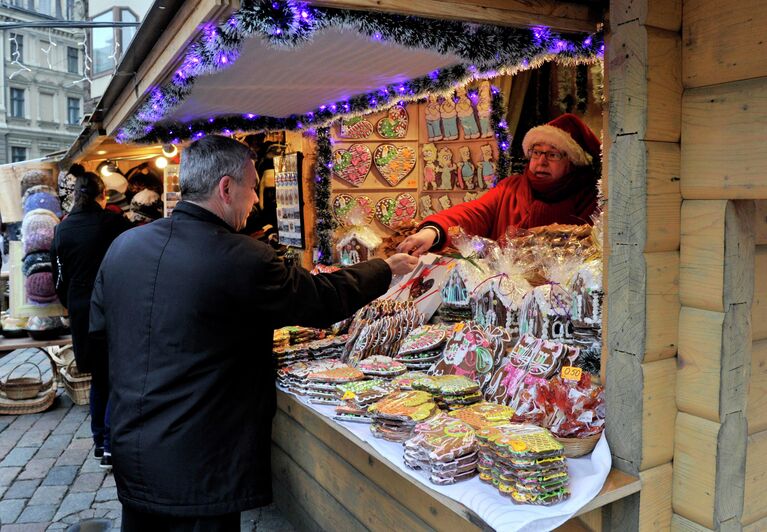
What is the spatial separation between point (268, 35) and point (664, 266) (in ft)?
4.91

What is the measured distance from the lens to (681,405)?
6.19ft

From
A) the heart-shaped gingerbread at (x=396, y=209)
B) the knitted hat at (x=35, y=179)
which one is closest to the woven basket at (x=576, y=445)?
the heart-shaped gingerbread at (x=396, y=209)

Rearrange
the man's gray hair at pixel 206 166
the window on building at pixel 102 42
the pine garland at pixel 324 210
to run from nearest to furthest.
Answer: the man's gray hair at pixel 206 166, the pine garland at pixel 324 210, the window on building at pixel 102 42

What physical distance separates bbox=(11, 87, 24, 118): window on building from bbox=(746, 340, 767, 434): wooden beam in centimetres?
3835

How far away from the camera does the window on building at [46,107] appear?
1349 inches

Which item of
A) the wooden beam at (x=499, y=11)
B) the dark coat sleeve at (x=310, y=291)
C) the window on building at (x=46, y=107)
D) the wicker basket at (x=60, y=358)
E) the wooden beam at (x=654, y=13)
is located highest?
the window on building at (x=46, y=107)

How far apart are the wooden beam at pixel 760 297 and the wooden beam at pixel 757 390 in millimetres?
39

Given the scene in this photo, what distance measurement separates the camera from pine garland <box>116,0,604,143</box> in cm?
206

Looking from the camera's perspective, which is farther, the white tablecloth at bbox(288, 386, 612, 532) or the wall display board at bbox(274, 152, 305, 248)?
the wall display board at bbox(274, 152, 305, 248)

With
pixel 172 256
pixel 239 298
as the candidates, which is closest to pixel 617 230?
pixel 239 298

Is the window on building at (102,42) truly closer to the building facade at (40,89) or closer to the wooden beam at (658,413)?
the building facade at (40,89)

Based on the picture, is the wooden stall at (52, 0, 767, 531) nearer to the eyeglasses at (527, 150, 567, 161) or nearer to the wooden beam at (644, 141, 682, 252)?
the wooden beam at (644, 141, 682, 252)

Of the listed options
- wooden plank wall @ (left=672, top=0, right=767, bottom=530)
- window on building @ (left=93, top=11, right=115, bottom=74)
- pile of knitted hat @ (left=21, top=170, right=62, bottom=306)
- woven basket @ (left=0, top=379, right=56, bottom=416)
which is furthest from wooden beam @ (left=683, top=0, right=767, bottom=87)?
window on building @ (left=93, top=11, right=115, bottom=74)

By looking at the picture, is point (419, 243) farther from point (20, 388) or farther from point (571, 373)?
point (20, 388)
